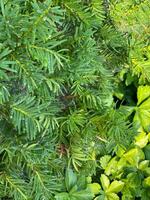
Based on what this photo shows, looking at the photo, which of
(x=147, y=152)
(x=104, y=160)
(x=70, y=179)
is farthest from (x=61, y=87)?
(x=147, y=152)

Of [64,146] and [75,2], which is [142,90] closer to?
[64,146]

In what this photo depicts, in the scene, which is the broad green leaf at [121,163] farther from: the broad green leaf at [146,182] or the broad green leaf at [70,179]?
the broad green leaf at [70,179]

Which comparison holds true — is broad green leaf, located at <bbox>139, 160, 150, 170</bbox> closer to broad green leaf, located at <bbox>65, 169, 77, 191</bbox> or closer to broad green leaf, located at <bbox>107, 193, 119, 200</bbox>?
broad green leaf, located at <bbox>107, 193, 119, 200</bbox>

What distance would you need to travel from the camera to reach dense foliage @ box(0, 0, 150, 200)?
2.28 feet

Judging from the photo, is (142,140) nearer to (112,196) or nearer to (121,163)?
(121,163)

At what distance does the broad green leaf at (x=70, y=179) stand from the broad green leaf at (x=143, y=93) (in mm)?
391

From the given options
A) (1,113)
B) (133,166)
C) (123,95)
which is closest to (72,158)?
(1,113)

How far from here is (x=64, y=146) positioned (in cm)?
104

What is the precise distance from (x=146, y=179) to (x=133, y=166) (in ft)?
0.21

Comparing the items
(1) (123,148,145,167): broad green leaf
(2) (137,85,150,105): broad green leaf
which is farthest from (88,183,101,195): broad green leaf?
(2) (137,85,150,105): broad green leaf

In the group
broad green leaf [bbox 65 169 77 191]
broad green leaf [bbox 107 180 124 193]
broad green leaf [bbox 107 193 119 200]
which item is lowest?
broad green leaf [bbox 107 193 119 200]

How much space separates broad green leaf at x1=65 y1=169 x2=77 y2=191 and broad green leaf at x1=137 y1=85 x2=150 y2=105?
391mm

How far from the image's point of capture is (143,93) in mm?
1365

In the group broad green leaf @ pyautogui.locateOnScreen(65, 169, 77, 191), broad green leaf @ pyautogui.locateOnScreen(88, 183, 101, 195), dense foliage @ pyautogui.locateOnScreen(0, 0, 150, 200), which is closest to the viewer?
dense foliage @ pyautogui.locateOnScreen(0, 0, 150, 200)
